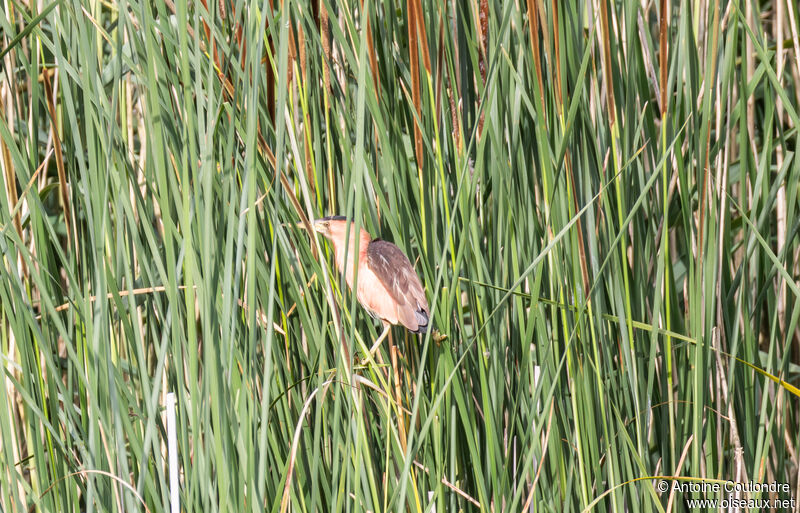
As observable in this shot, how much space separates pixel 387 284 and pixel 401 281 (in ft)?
0.08

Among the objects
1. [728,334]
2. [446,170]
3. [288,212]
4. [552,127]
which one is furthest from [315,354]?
[728,334]

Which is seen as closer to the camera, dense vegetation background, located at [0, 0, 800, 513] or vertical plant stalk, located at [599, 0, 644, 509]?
dense vegetation background, located at [0, 0, 800, 513]

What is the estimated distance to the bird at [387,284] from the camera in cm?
118

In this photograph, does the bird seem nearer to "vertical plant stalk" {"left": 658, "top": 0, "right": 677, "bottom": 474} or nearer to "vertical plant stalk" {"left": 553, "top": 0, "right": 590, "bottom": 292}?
"vertical plant stalk" {"left": 553, "top": 0, "right": 590, "bottom": 292}

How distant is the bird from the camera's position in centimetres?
118

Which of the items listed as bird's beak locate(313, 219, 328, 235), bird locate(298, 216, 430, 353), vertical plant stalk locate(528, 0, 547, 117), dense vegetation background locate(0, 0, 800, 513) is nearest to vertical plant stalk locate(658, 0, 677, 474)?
dense vegetation background locate(0, 0, 800, 513)

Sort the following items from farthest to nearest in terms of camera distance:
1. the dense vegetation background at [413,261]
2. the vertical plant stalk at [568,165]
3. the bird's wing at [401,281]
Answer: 1. the bird's wing at [401,281]
2. the vertical plant stalk at [568,165]
3. the dense vegetation background at [413,261]

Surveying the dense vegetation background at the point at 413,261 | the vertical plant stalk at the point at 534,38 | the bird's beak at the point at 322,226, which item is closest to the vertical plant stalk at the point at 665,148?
the dense vegetation background at the point at 413,261

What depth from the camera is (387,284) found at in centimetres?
128

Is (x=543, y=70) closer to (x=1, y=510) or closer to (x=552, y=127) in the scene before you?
(x=552, y=127)

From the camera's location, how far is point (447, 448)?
1091 millimetres

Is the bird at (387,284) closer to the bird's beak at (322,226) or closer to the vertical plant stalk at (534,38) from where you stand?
the bird's beak at (322,226)

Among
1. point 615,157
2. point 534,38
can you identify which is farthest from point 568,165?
point 534,38

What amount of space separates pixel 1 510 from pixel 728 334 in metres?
1.03
